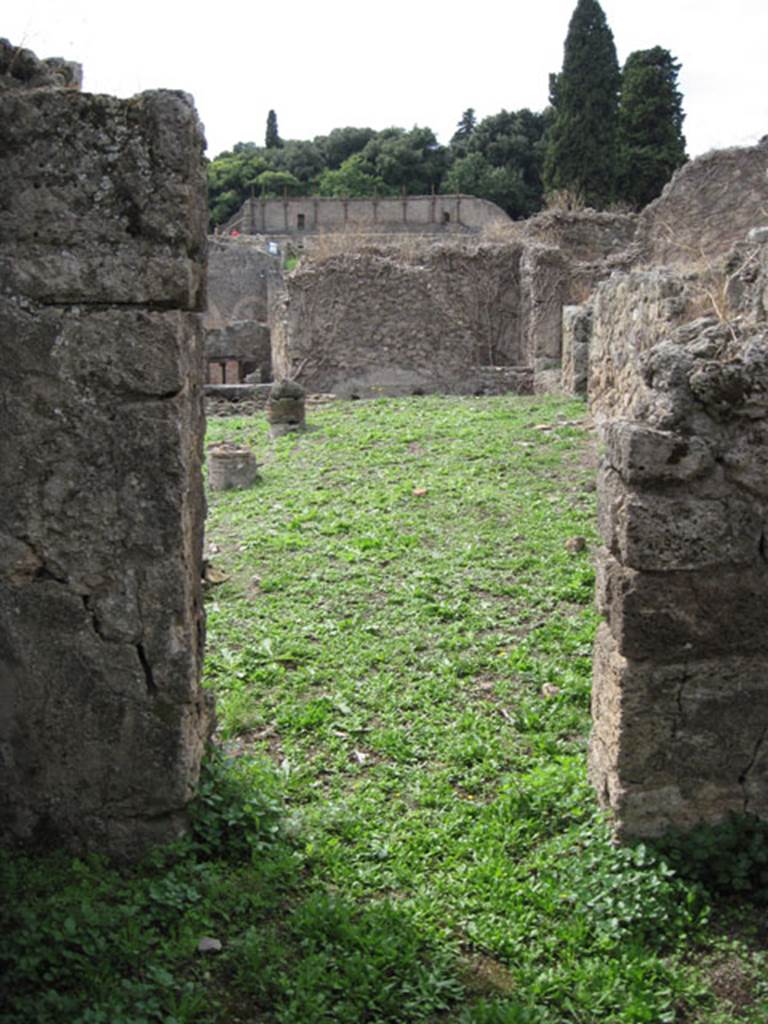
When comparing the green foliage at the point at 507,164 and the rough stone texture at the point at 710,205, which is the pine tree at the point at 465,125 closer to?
the green foliage at the point at 507,164

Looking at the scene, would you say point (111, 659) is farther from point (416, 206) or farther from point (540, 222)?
point (416, 206)

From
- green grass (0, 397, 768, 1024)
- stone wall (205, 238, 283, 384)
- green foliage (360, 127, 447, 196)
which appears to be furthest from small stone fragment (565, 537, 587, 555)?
green foliage (360, 127, 447, 196)

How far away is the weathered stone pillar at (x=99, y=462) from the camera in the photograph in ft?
10.6

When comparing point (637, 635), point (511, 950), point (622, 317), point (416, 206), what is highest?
point (416, 206)

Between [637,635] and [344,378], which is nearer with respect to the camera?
[637,635]

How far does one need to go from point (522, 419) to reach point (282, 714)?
7725mm

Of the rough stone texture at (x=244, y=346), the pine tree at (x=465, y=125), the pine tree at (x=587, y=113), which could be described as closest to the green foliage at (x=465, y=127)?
the pine tree at (x=465, y=125)

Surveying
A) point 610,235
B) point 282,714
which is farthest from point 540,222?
point 282,714

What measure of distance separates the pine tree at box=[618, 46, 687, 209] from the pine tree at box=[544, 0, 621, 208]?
0.47 metres

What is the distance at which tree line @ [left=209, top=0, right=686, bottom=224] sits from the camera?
109ft

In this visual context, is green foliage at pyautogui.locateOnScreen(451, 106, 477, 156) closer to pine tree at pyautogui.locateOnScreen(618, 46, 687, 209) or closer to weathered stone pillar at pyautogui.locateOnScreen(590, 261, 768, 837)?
pine tree at pyautogui.locateOnScreen(618, 46, 687, 209)

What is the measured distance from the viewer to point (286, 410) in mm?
12758

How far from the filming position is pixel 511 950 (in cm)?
321

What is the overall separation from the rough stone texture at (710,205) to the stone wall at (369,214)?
2523 cm
